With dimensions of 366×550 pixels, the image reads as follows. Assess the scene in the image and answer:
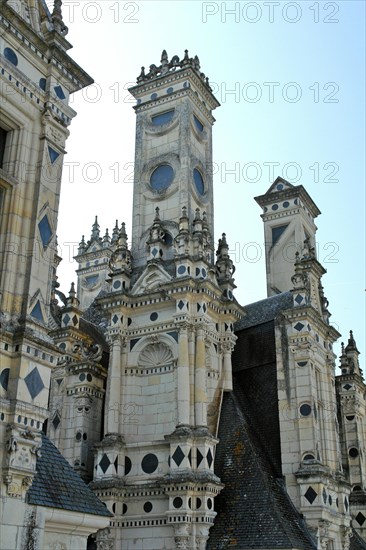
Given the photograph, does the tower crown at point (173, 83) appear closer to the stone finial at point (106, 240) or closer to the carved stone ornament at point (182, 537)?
the stone finial at point (106, 240)

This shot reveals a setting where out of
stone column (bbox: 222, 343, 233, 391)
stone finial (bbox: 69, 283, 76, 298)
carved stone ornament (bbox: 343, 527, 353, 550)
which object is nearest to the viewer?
carved stone ornament (bbox: 343, 527, 353, 550)

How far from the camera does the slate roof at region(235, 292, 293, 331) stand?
3055 cm

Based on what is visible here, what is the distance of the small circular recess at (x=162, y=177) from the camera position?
30.3 metres

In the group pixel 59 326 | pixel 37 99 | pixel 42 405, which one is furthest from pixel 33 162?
pixel 59 326

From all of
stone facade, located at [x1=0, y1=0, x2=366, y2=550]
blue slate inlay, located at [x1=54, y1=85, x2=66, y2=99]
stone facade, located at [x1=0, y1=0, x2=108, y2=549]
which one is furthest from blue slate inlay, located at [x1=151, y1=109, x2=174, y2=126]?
blue slate inlay, located at [x1=54, y1=85, x2=66, y2=99]

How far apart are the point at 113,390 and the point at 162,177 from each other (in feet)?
31.9

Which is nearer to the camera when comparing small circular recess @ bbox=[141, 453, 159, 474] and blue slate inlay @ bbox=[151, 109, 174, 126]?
small circular recess @ bbox=[141, 453, 159, 474]

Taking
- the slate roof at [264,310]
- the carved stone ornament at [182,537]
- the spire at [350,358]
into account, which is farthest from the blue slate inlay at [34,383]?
the spire at [350,358]

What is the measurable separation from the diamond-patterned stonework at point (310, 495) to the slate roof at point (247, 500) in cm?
67

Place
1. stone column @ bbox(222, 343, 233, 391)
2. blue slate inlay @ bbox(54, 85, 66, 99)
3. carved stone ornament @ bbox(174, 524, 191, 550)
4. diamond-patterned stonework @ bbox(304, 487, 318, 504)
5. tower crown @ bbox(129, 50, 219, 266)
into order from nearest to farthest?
blue slate inlay @ bbox(54, 85, 66, 99) < carved stone ornament @ bbox(174, 524, 191, 550) < diamond-patterned stonework @ bbox(304, 487, 318, 504) < stone column @ bbox(222, 343, 233, 391) < tower crown @ bbox(129, 50, 219, 266)

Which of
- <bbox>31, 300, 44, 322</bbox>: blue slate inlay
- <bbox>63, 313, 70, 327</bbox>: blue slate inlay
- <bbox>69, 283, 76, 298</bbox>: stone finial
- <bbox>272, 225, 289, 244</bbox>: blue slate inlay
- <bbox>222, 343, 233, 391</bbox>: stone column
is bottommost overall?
<bbox>31, 300, 44, 322</bbox>: blue slate inlay

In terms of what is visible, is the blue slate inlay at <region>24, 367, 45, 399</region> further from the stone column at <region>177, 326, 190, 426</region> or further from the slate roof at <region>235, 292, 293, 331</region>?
the slate roof at <region>235, 292, 293, 331</region>

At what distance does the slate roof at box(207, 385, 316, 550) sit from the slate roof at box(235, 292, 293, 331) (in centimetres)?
428

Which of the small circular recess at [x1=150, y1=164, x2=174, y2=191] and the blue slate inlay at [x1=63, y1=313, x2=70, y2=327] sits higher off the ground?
the small circular recess at [x1=150, y1=164, x2=174, y2=191]
